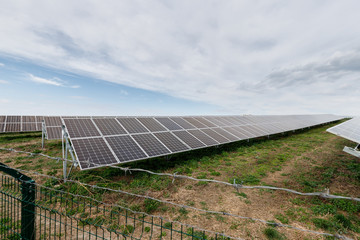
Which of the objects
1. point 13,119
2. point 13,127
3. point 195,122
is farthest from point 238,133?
point 13,119

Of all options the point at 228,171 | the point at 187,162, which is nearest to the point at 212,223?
the point at 228,171

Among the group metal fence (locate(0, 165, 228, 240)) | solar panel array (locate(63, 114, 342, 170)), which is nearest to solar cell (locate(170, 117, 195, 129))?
solar panel array (locate(63, 114, 342, 170))

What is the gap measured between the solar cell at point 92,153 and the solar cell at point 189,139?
15.9 feet

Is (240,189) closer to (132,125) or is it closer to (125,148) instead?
(125,148)

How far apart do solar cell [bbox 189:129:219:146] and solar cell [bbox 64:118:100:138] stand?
6.65 meters

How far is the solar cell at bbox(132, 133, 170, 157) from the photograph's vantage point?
8.88 meters

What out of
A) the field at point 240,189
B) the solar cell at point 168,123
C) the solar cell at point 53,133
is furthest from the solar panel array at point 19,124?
the solar cell at point 168,123

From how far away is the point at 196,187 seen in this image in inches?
302

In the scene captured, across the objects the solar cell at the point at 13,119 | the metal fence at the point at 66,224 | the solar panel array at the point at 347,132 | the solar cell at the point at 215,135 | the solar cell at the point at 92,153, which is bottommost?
the metal fence at the point at 66,224

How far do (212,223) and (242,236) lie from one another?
3.10ft

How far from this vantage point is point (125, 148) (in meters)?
8.65

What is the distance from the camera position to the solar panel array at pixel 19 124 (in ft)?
55.2

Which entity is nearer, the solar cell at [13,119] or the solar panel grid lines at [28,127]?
the solar panel grid lines at [28,127]

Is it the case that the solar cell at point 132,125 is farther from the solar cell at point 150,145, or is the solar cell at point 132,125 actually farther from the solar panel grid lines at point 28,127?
the solar panel grid lines at point 28,127
